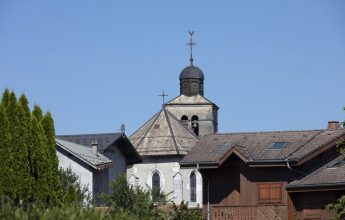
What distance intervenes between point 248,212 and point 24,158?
45.5 feet

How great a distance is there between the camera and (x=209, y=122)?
9606 centimetres

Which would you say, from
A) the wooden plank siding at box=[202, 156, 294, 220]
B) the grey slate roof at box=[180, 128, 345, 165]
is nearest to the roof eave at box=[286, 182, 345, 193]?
the wooden plank siding at box=[202, 156, 294, 220]

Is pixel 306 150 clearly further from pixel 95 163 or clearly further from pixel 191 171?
pixel 191 171

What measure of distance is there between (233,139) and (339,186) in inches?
336

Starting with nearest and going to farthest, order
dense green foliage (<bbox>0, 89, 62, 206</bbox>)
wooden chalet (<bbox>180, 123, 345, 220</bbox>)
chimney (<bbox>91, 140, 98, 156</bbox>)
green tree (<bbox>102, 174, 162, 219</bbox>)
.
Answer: dense green foliage (<bbox>0, 89, 62, 206</bbox>)
green tree (<bbox>102, 174, 162, 219</bbox>)
wooden chalet (<bbox>180, 123, 345, 220</bbox>)
chimney (<bbox>91, 140, 98, 156</bbox>)

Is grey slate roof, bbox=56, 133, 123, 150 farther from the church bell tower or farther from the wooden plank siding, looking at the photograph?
the church bell tower

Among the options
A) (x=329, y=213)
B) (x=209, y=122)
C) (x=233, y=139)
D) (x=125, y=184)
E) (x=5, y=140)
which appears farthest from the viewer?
(x=209, y=122)

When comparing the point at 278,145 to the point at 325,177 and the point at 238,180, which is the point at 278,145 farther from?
the point at 325,177

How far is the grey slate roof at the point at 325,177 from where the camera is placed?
135 ft

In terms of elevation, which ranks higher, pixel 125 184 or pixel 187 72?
pixel 187 72

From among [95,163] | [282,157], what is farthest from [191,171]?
[282,157]

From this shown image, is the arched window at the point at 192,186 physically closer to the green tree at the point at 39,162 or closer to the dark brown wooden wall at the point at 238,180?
the dark brown wooden wall at the point at 238,180

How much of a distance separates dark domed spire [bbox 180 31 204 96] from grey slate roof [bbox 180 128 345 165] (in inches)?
1922

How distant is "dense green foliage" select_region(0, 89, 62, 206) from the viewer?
105ft
